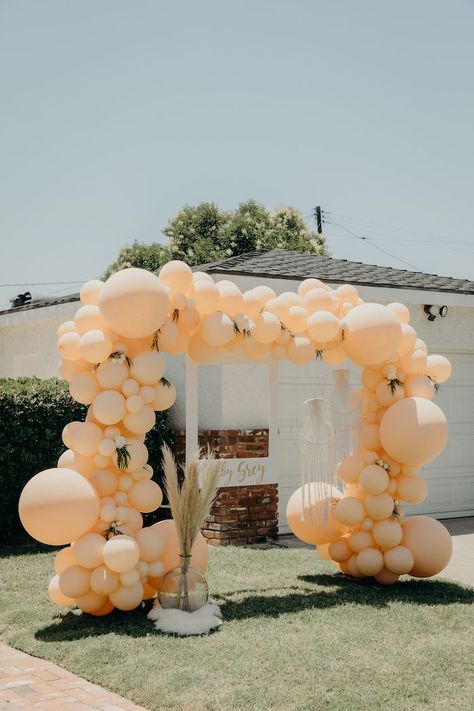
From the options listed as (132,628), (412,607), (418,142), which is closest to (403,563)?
(412,607)

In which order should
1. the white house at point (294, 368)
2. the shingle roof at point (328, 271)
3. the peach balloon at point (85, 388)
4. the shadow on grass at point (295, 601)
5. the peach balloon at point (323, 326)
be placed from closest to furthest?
1. the shadow on grass at point (295, 601)
2. the peach balloon at point (85, 388)
3. the peach balloon at point (323, 326)
4. the white house at point (294, 368)
5. the shingle roof at point (328, 271)

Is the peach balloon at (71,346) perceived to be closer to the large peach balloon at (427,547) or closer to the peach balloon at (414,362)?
the peach balloon at (414,362)

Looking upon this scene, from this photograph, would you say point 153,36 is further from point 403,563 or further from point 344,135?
point 403,563

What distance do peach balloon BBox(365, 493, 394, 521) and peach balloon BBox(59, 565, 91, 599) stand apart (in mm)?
2746

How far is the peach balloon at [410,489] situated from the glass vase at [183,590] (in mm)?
2230

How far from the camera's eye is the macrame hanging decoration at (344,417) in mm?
7488

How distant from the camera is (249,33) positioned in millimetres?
8250

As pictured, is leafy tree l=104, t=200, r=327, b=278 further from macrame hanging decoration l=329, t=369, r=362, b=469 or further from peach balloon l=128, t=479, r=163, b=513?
peach balloon l=128, t=479, r=163, b=513

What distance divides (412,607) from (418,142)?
7.05 meters

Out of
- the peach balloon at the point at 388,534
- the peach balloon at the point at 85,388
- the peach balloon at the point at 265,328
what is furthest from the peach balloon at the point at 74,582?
the peach balloon at the point at 388,534

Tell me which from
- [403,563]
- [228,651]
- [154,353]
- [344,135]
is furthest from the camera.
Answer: [344,135]

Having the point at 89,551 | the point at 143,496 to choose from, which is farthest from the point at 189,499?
the point at 89,551

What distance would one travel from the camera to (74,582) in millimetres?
5746

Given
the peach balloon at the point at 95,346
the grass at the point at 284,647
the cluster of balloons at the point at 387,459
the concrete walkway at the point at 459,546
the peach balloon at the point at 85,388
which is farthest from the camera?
the concrete walkway at the point at 459,546
